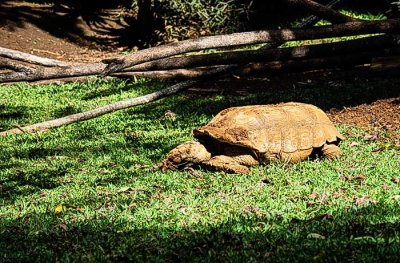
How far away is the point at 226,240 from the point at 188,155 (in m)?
2.37

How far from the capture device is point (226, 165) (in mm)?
7094

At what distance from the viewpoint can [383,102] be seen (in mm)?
9664

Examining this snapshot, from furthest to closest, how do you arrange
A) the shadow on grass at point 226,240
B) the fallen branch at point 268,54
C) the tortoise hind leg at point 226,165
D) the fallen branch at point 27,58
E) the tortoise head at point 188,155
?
the fallen branch at point 27,58, the fallen branch at point 268,54, the tortoise head at point 188,155, the tortoise hind leg at point 226,165, the shadow on grass at point 226,240

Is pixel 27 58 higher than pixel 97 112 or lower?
higher

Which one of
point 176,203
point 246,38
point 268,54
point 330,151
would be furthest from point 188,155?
point 268,54

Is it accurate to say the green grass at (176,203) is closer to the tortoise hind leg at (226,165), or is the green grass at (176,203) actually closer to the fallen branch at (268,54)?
the tortoise hind leg at (226,165)

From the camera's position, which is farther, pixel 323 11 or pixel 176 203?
pixel 323 11

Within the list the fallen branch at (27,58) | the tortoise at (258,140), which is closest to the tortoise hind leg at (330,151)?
the tortoise at (258,140)

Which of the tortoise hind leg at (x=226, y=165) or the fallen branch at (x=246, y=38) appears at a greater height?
the fallen branch at (x=246, y=38)

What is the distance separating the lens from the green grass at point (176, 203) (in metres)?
4.78

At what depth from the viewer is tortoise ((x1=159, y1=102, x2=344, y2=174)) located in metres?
7.07

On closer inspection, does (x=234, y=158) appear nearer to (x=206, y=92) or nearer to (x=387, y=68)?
(x=387, y=68)

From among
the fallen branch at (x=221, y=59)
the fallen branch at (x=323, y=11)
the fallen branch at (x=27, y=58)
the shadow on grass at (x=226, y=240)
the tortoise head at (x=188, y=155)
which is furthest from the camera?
the fallen branch at (x=27, y=58)

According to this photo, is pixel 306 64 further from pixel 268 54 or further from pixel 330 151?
pixel 330 151
